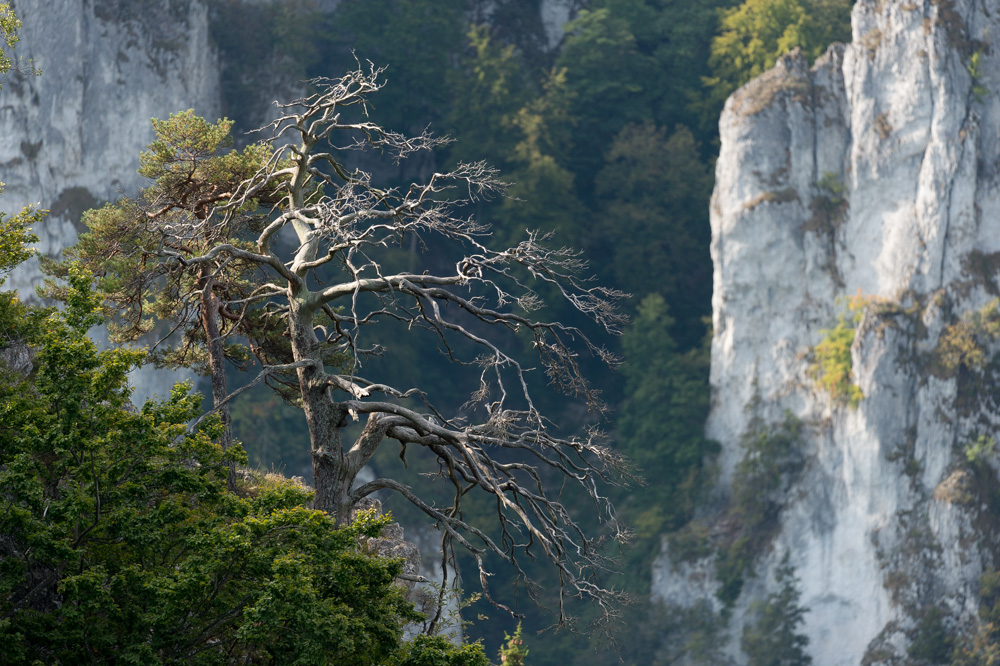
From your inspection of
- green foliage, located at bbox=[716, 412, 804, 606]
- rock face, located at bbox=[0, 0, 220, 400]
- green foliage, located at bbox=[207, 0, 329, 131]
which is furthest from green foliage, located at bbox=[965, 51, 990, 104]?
rock face, located at bbox=[0, 0, 220, 400]

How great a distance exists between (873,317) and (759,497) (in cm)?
634

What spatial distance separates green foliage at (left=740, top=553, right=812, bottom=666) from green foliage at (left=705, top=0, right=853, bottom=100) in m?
18.0

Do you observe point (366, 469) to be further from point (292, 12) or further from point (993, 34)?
point (993, 34)

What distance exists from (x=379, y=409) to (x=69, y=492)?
3.70 m

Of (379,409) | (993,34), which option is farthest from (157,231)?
(993,34)

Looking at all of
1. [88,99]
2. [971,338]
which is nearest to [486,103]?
[88,99]

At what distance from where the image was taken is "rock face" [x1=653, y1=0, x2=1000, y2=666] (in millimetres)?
30562

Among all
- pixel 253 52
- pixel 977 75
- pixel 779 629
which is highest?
pixel 253 52

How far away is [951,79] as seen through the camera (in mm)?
32188

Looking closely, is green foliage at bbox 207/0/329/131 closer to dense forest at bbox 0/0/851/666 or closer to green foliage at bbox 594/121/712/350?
dense forest at bbox 0/0/851/666

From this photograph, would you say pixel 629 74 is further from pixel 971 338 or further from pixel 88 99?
pixel 88 99

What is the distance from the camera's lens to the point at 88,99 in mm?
35375

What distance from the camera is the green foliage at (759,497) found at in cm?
3356

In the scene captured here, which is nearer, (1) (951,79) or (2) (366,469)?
(1) (951,79)
